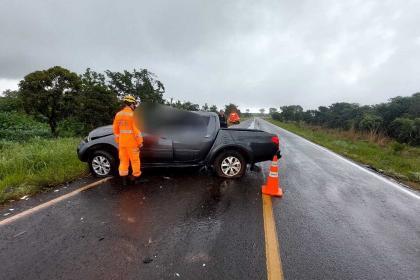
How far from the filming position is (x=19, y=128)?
1736 centimetres

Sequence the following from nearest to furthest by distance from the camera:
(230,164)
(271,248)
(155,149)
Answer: (271,248) < (155,149) < (230,164)

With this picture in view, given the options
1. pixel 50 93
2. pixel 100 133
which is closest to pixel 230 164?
pixel 100 133

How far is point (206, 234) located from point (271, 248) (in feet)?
2.84

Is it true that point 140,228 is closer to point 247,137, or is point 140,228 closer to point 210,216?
point 210,216

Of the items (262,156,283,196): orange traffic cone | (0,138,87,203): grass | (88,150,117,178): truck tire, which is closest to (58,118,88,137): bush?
(0,138,87,203): grass

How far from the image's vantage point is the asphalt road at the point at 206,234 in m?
2.65

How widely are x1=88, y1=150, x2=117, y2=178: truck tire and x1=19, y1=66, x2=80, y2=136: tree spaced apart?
1145cm

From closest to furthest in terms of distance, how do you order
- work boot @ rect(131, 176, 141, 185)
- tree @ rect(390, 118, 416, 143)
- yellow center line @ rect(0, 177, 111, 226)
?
1. yellow center line @ rect(0, 177, 111, 226)
2. work boot @ rect(131, 176, 141, 185)
3. tree @ rect(390, 118, 416, 143)

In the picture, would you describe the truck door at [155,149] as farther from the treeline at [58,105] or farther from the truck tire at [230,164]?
the treeline at [58,105]

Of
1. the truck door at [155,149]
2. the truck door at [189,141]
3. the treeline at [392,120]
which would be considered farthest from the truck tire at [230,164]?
the treeline at [392,120]

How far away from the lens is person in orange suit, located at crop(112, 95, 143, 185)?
5.05 metres

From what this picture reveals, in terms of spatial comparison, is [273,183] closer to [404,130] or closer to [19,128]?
[19,128]

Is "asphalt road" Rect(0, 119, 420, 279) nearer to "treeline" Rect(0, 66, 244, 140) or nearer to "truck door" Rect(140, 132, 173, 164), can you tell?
"truck door" Rect(140, 132, 173, 164)

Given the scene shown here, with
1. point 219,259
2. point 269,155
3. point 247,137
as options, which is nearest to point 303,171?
point 269,155
